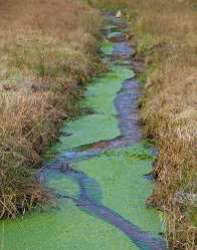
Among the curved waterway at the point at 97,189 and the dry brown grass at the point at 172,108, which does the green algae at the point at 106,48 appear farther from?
the curved waterway at the point at 97,189

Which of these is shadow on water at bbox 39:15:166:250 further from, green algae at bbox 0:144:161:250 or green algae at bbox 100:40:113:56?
green algae at bbox 100:40:113:56

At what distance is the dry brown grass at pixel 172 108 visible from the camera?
252 inches

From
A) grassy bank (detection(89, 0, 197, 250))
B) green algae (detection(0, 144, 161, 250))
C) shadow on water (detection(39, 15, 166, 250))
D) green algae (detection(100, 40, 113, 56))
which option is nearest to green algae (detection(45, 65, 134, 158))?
shadow on water (detection(39, 15, 166, 250))

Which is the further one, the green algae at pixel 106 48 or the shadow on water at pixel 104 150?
the green algae at pixel 106 48

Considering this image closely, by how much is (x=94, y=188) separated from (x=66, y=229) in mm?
1323

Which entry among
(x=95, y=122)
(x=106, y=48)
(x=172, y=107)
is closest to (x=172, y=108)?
(x=172, y=107)

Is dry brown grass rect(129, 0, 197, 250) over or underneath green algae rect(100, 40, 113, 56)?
over

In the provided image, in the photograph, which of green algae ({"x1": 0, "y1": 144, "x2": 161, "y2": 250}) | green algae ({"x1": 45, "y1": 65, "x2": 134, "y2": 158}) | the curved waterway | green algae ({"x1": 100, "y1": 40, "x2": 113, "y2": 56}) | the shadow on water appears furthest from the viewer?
green algae ({"x1": 100, "y1": 40, "x2": 113, "y2": 56})

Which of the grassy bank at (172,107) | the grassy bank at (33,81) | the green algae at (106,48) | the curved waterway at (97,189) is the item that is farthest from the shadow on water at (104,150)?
the green algae at (106,48)

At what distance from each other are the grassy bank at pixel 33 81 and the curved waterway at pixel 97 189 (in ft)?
0.80

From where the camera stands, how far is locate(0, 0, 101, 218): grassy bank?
7004 millimetres

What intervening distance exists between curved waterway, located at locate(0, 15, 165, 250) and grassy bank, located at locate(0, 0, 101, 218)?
0.80 feet

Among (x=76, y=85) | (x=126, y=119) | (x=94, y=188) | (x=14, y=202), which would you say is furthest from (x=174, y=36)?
(x=14, y=202)

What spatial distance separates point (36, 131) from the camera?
29.8 feet
